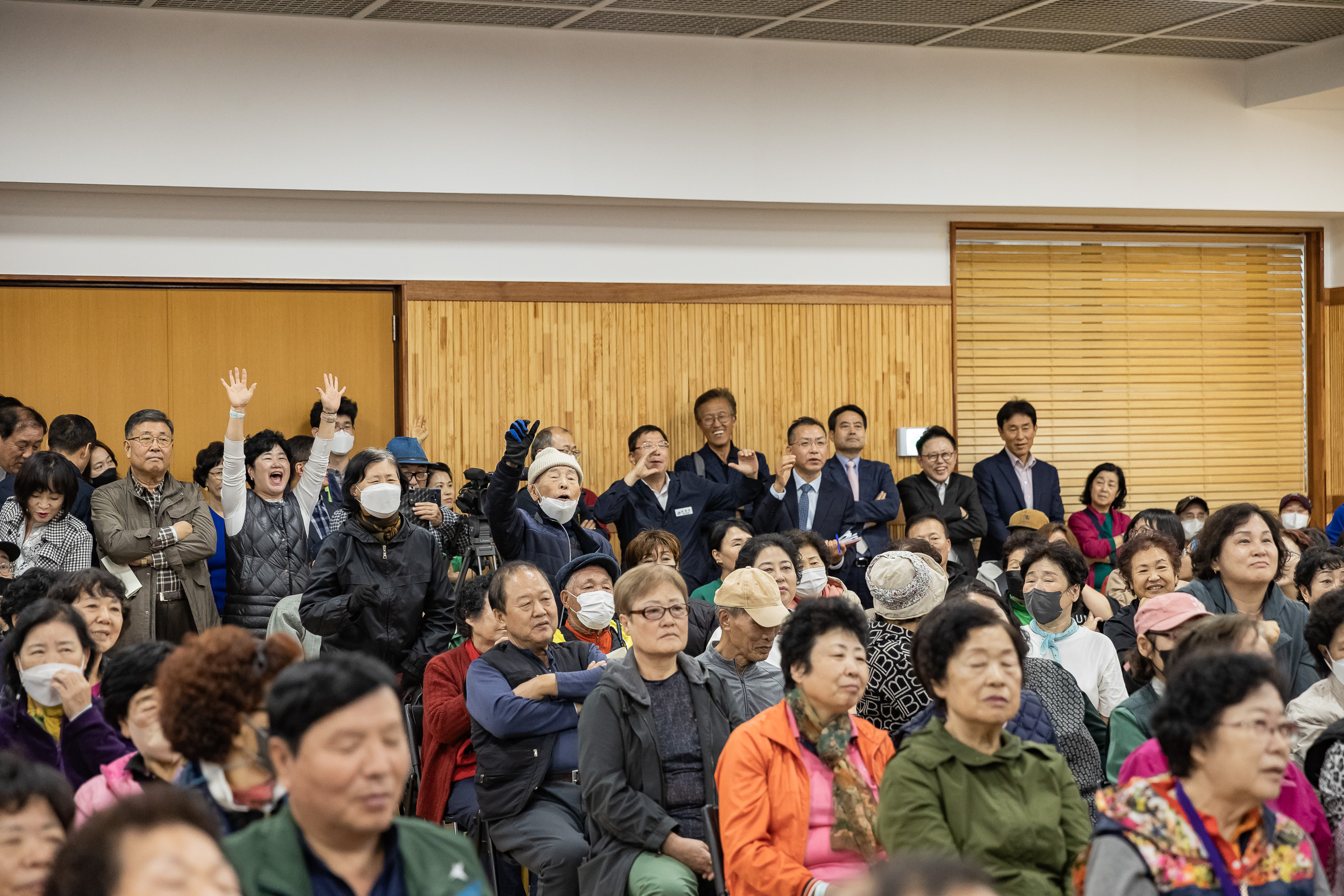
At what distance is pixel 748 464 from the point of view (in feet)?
23.9

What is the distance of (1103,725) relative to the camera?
13.0 ft

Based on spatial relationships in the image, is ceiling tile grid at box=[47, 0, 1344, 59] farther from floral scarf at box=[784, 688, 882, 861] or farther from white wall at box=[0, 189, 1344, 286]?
floral scarf at box=[784, 688, 882, 861]

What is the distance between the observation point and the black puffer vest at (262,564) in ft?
17.8

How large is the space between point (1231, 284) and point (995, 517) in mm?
2574

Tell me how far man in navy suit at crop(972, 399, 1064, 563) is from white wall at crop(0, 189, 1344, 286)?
1.02 metres

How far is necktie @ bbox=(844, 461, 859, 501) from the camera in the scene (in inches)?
289

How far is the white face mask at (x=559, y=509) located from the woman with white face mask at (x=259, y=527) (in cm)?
104

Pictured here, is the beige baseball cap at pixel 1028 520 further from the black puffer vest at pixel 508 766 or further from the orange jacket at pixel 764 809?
the orange jacket at pixel 764 809

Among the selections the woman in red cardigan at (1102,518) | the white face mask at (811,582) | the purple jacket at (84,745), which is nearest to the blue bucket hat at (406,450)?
the white face mask at (811,582)

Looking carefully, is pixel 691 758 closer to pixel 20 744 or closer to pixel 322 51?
pixel 20 744

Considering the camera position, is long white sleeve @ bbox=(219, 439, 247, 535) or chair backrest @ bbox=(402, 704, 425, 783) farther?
long white sleeve @ bbox=(219, 439, 247, 535)

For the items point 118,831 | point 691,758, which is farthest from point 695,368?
point 118,831

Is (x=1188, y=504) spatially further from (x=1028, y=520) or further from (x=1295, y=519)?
(x=1028, y=520)

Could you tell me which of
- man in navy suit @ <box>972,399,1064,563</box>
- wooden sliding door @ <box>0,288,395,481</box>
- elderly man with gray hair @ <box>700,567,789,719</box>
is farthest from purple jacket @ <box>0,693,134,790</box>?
man in navy suit @ <box>972,399,1064,563</box>
